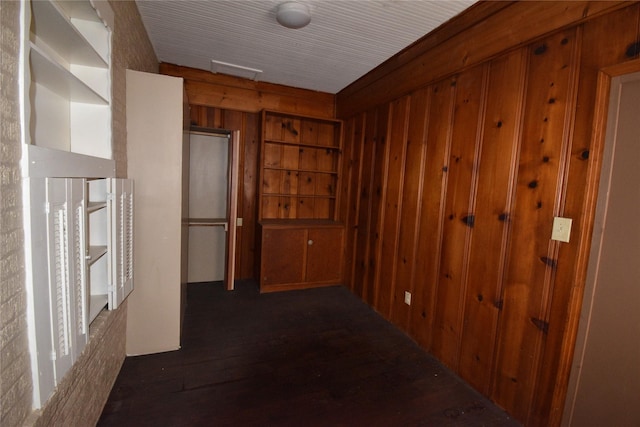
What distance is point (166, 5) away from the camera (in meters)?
2.16

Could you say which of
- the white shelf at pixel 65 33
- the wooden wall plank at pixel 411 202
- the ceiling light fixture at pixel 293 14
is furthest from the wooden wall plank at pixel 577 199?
the white shelf at pixel 65 33

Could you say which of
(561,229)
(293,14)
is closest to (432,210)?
(561,229)

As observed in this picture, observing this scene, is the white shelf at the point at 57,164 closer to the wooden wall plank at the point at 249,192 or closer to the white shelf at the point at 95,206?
the white shelf at the point at 95,206

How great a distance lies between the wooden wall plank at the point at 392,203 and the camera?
2824 millimetres

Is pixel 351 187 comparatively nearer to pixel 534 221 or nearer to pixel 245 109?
pixel 245 109

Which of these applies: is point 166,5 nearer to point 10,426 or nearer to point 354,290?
point 10,426

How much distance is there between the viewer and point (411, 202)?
8.77ft

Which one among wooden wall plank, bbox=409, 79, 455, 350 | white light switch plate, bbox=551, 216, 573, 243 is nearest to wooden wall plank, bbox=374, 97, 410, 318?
wooden wall plank, bbox=409, 79, 455, 350

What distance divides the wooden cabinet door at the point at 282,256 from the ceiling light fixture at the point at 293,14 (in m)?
2.12

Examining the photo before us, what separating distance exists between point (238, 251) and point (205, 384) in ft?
7.03

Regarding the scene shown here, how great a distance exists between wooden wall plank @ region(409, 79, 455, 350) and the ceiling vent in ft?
6.76

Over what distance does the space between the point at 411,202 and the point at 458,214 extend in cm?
54

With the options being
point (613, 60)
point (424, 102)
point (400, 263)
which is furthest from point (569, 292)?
point (424, 102)

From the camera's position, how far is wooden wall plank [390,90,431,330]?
2572mm
